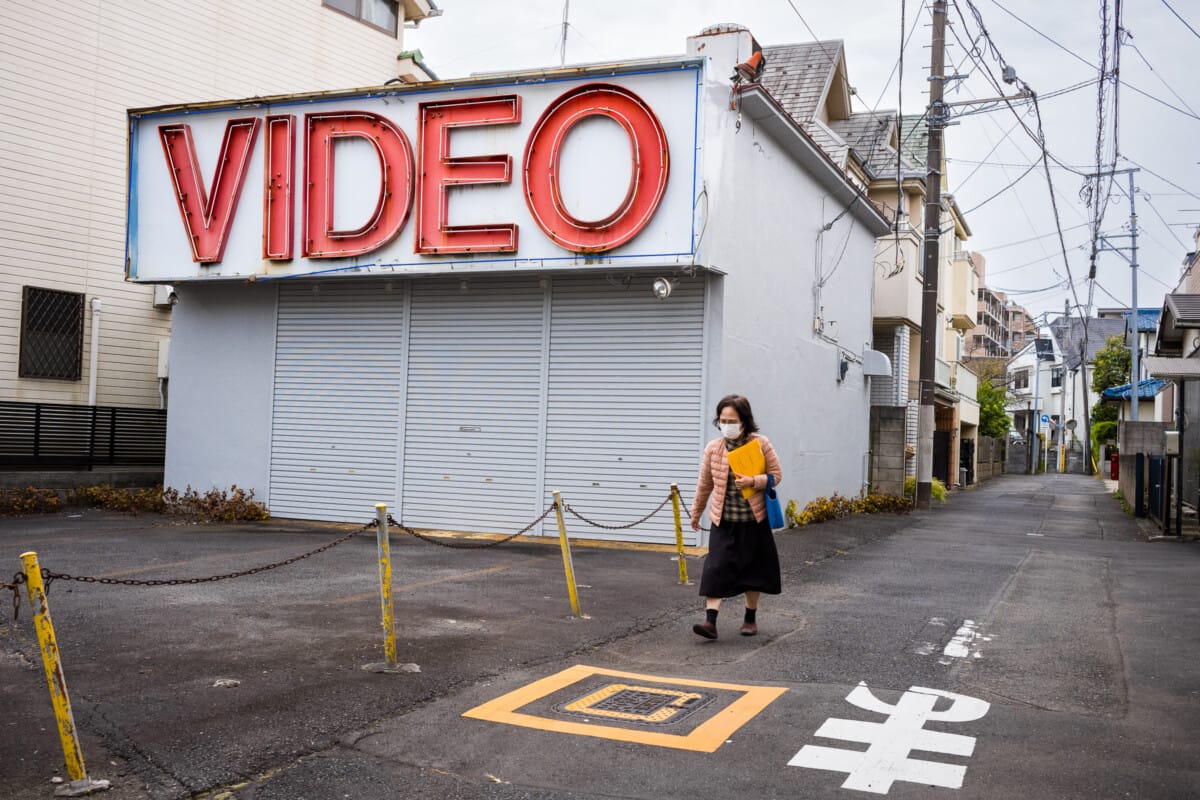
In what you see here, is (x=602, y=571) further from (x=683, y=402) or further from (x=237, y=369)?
(x=237, y=369)

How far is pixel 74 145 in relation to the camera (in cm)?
1903

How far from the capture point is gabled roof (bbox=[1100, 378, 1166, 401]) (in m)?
35.3

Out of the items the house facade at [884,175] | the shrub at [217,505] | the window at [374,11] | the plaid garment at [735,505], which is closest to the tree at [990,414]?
the house facade at [884,175]

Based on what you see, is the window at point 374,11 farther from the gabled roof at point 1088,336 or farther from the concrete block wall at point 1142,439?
the gabled roof at point 1088,336

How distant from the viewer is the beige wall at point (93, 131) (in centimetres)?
1819

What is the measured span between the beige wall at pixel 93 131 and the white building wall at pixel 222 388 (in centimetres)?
370

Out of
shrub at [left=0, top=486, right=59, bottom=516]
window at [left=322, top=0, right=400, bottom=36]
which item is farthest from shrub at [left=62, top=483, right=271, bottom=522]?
window at [left=322, top=0, right=400, bottom=36]

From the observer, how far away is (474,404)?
14852 mm

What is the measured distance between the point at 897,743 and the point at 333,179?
39.3 ft

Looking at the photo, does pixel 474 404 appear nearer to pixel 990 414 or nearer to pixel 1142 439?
pixel 1142 439

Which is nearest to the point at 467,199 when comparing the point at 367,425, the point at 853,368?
the point at 367,425

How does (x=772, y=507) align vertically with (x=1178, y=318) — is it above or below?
below

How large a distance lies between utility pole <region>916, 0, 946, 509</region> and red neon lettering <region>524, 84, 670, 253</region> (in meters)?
9.80

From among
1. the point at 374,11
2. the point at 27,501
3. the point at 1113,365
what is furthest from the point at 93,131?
the point at 1113,365
